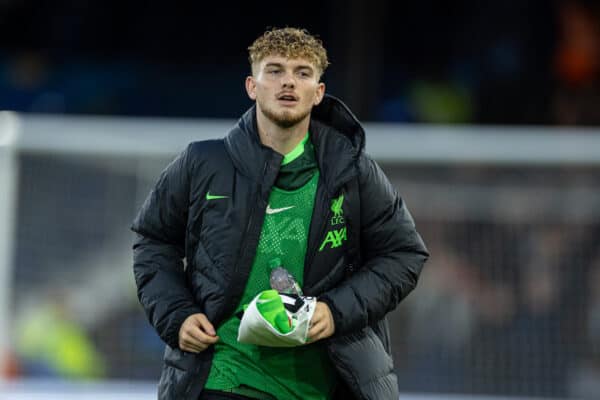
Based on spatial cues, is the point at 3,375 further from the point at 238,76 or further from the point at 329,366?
the point at 238,76

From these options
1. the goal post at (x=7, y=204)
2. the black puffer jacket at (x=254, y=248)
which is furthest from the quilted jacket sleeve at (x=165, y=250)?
the goal post at (x=7, y=204)

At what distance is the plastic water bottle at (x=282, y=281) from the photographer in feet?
10.1

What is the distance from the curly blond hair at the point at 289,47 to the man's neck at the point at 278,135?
0.56ft

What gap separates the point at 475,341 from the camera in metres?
5.98

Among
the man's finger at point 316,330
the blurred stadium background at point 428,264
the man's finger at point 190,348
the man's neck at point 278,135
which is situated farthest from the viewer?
the blurred stadium background at point 428,264

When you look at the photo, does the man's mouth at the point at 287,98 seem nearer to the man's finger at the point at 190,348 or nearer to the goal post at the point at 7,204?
the man's finger at the point at 190,348

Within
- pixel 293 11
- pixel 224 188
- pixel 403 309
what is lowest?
pixel 403 309

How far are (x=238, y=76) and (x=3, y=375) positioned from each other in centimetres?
651

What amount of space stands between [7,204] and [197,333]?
11.2 ft

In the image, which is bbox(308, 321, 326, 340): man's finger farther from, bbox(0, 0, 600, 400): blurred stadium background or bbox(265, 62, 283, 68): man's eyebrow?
bbox(0, 0, 600, 400): blurred stadium background

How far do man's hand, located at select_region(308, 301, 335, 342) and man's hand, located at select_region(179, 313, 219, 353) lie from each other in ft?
0.94

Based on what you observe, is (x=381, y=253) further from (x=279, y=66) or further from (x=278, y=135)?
(x=279, y=66)

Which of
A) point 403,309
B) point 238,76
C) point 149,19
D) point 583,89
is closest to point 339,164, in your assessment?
point 403,309

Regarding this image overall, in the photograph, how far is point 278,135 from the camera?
321 cm
